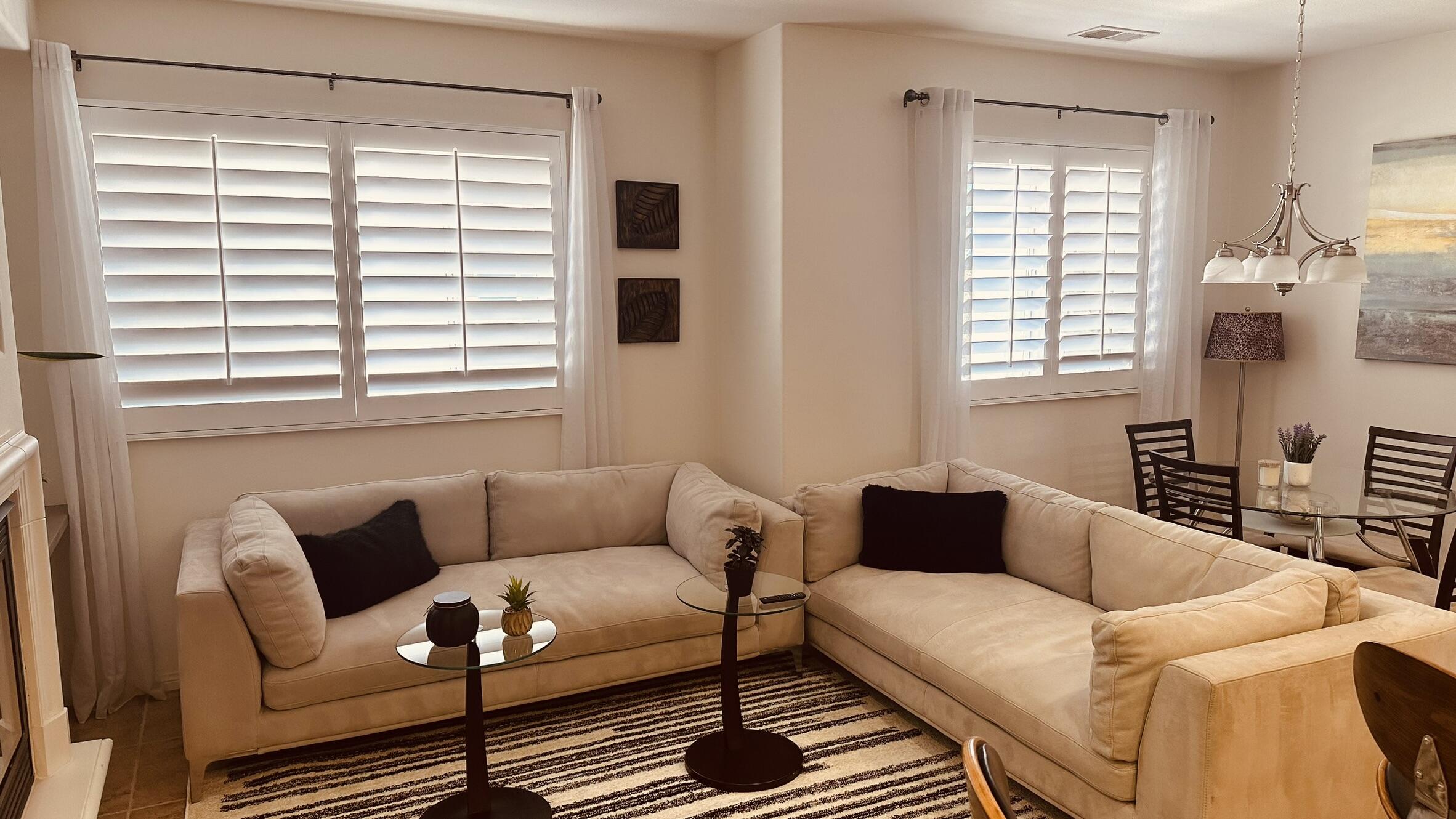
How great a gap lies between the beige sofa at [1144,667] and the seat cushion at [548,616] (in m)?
0.65

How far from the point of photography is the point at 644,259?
4441 mm

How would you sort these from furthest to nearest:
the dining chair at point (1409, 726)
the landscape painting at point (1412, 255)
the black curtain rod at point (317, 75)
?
the landscape painting at point (1412, 255) < the black curtain rod at point (317, 75) < the dining chair at point (1409, 726)

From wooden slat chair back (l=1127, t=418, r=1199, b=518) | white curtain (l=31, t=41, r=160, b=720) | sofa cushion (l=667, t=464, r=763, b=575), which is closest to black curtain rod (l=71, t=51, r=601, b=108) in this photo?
white curtain (l=31, t=41, r=160, b=720)

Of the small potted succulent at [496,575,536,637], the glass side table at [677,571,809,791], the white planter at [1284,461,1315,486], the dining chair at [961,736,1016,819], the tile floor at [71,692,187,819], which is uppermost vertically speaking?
the dining chair at [961,736,1016,819]

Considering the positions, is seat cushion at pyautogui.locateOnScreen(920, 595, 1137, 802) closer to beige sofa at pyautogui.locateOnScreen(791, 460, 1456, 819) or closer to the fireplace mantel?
beige sofa at pyautogui.locateOnScreen(791, 460, 1456, 819)

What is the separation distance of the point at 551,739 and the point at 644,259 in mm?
2159

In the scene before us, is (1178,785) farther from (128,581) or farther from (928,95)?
(128,581)

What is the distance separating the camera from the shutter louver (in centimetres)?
356

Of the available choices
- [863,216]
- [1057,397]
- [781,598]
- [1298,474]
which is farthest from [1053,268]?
[781,598]

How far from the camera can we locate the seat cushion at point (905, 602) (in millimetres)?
3240

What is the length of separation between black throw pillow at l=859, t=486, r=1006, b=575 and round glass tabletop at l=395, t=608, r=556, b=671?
1.51 meters

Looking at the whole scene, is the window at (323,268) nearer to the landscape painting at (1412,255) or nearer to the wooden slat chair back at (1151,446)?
the wooden slat chair back at (1151,446)

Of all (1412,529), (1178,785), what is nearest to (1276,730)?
(1178,785)

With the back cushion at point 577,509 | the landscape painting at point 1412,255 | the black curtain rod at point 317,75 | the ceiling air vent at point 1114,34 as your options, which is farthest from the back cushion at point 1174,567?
the black curtain rod at point 317,75
